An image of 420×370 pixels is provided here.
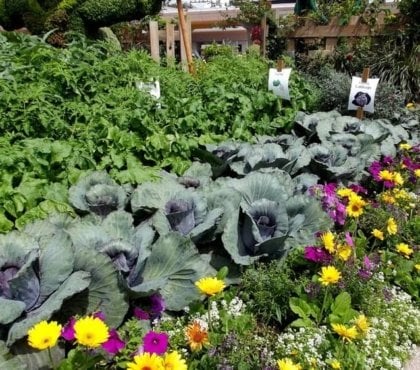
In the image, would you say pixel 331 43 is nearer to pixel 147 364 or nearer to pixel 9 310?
pixel 9 310

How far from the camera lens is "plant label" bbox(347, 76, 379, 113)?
449cm

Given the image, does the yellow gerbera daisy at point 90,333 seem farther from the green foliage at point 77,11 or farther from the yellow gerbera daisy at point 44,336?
the green foliage at point 77,11

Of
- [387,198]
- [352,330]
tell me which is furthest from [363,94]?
[352,330]

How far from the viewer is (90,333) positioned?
51.9 inches

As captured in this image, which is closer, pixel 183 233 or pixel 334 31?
pixel 183 233

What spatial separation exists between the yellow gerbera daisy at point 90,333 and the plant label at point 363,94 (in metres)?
3.81

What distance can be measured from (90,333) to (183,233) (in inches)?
41.9

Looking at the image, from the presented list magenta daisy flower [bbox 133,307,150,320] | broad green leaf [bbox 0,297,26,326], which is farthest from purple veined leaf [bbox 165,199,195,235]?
broad green leaf [bbox 0,297,26,326]

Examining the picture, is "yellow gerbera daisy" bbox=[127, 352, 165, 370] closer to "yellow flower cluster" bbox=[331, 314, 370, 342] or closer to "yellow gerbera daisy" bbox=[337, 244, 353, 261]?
"yellow flower cluster" bbox=[331, 314, 370, 342]

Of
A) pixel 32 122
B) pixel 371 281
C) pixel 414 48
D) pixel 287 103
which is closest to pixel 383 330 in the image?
pixel 371 281

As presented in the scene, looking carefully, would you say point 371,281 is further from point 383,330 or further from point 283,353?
point 283,353

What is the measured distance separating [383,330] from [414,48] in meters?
5.32

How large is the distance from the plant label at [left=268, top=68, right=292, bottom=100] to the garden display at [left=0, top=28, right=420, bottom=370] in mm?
462

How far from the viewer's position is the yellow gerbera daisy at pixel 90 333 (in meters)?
1.30
